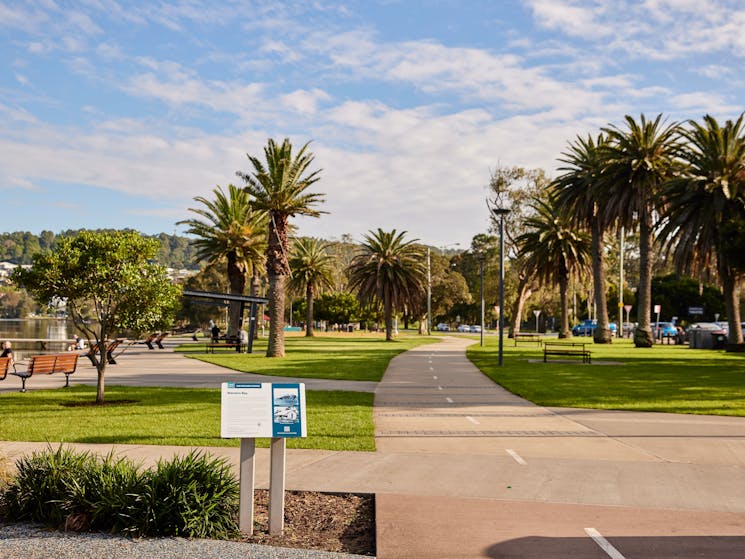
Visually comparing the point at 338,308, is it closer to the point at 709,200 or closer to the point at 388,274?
the point at 388,274

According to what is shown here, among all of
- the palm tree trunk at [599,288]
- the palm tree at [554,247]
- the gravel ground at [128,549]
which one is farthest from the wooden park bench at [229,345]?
the gravel ground at [128,549]

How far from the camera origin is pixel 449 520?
22.9 feet

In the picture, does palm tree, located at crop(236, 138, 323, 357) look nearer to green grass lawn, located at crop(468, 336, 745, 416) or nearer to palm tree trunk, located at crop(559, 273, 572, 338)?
green grass lawn, located at crop(468, 336, 745, 416)

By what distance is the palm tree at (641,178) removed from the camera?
156 feet

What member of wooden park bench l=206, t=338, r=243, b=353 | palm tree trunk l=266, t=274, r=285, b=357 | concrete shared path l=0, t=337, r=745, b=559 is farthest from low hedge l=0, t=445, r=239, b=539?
wooden park bench l=206, t=338, r=243, b=353

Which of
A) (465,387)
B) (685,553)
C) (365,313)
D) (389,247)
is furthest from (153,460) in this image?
(365,313)

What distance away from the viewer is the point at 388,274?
64.9 metres

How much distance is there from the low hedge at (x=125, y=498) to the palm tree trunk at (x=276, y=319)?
27928 mm

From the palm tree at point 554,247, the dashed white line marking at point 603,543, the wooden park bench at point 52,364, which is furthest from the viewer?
the palm tree at point 554,247

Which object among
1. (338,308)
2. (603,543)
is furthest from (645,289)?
(338,308)

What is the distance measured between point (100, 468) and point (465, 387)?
48.6 feet

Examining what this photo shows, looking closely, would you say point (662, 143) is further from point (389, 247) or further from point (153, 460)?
point (153, 460)

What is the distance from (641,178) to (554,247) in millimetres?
14882

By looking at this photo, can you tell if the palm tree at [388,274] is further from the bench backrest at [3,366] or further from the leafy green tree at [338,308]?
the bench backrest at [3,366]
